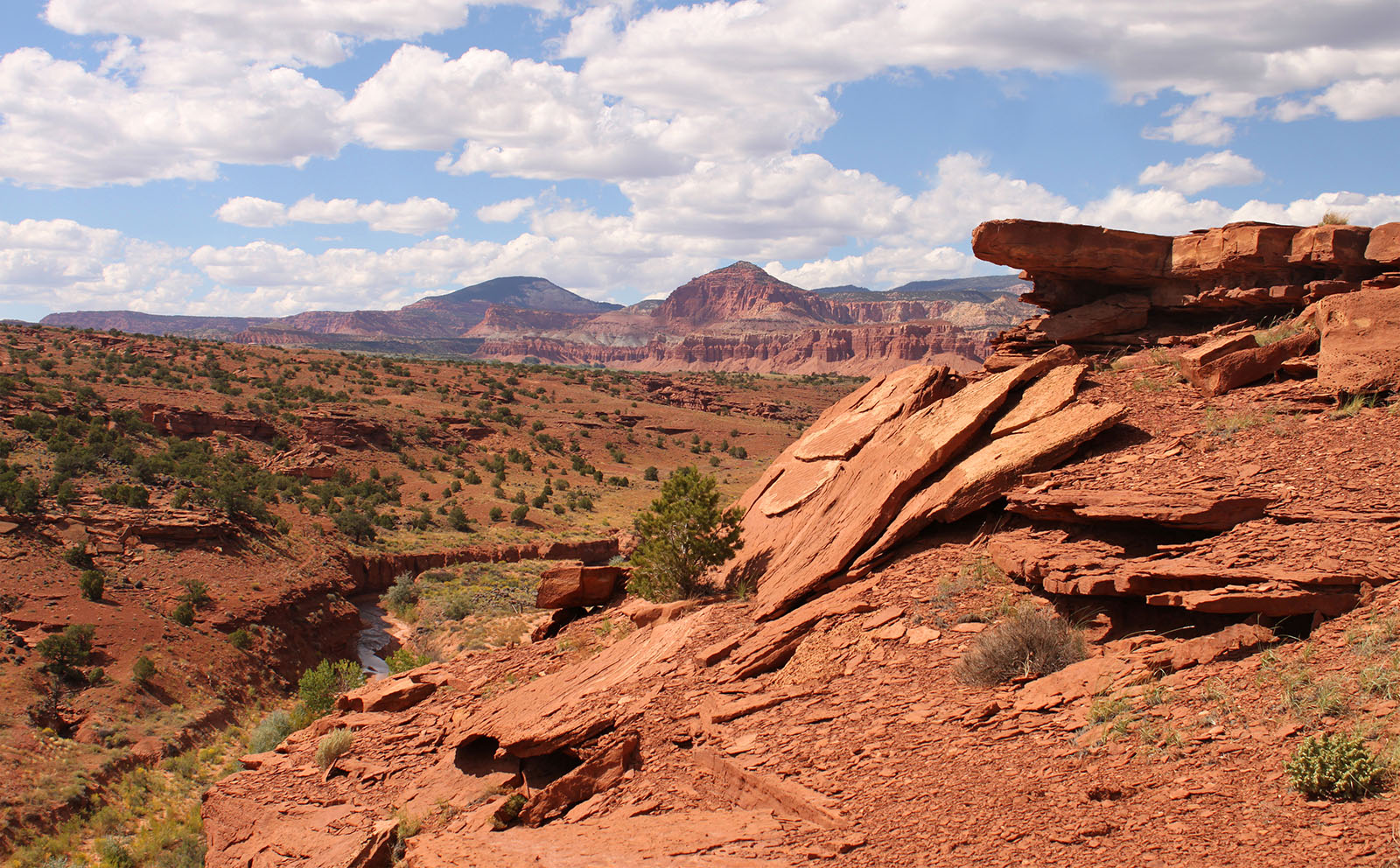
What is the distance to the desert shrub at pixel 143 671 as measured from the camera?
27031mm

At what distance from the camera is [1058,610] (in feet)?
34.9

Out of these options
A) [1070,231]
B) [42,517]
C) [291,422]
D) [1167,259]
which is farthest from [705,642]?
[291,422]

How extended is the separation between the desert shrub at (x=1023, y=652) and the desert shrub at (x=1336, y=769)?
3.09m

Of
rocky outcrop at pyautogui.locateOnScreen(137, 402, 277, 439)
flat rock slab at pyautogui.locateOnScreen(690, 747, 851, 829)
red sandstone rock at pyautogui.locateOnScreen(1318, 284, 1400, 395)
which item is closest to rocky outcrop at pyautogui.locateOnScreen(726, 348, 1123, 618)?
red sandstone rock at pyautogui.locateOnScreen(1318, 284, 1400, 395)

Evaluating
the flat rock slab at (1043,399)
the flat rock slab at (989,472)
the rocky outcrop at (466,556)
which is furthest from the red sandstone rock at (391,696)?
the rocky outcrop at (466,556)

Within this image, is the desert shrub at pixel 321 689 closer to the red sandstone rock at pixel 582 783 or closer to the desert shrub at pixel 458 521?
the red sandstone rock at pixel 582 783

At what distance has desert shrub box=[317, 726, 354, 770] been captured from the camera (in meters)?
15.0

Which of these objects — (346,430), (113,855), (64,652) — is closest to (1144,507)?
(113,855)

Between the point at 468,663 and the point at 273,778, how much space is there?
12.6ft

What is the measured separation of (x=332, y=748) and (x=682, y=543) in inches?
277

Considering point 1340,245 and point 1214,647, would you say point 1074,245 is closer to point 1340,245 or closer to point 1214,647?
Result: point 1340,245

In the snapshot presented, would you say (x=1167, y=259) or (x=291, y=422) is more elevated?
(x=1167, y=259)

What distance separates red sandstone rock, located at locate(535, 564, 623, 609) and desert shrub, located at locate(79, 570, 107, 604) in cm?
2133

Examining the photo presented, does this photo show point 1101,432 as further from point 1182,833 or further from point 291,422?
point 291,422
